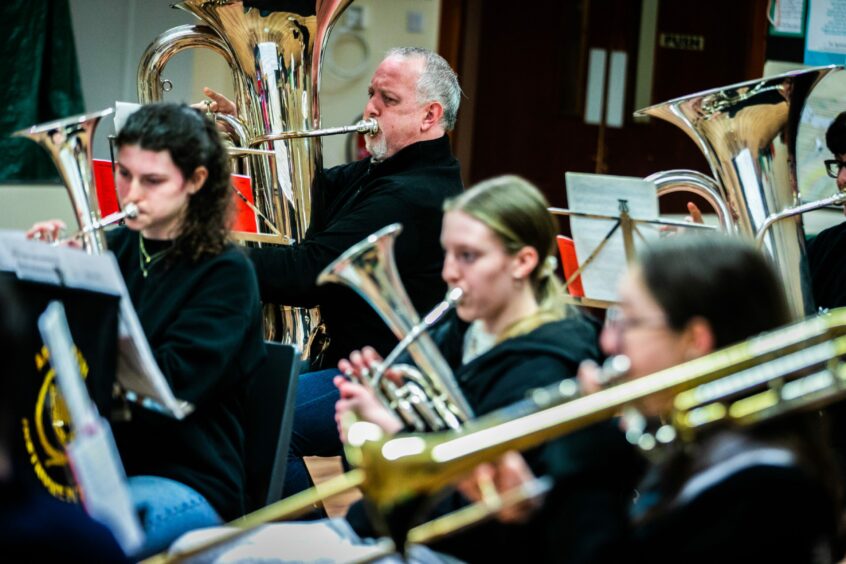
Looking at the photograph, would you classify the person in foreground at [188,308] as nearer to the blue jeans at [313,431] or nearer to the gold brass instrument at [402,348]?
the gold brass instrument at [402,348]

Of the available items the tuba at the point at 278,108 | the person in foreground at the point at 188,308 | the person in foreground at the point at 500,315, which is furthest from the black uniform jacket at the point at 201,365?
the tuba at the point at 278,108

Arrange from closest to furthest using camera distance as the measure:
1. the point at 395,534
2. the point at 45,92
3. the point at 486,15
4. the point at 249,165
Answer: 1. the point at 395,534
2. the point at 249,165
3. the point at 45,92
4. the point at 486,15

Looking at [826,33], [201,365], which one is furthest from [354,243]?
[826,33]

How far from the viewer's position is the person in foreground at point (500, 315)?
172 centimetres

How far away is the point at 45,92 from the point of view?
4402mm

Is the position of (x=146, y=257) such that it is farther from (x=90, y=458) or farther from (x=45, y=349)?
(x=90, y=458)

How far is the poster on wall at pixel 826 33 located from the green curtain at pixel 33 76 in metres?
2.54

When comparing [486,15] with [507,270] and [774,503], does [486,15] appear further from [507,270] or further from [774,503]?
[774,503]

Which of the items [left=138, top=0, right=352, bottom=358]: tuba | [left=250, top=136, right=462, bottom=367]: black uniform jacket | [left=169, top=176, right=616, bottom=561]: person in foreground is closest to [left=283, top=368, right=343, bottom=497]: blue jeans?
[left=250, top=136, right=462, bottom=367]: black uniform jacket

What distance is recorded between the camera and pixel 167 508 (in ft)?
6.11

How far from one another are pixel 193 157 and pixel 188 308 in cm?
26

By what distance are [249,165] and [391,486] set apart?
5.86 ft

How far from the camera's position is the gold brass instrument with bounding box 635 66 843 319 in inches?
105

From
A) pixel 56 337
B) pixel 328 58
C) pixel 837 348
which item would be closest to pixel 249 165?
pixel 56 337
